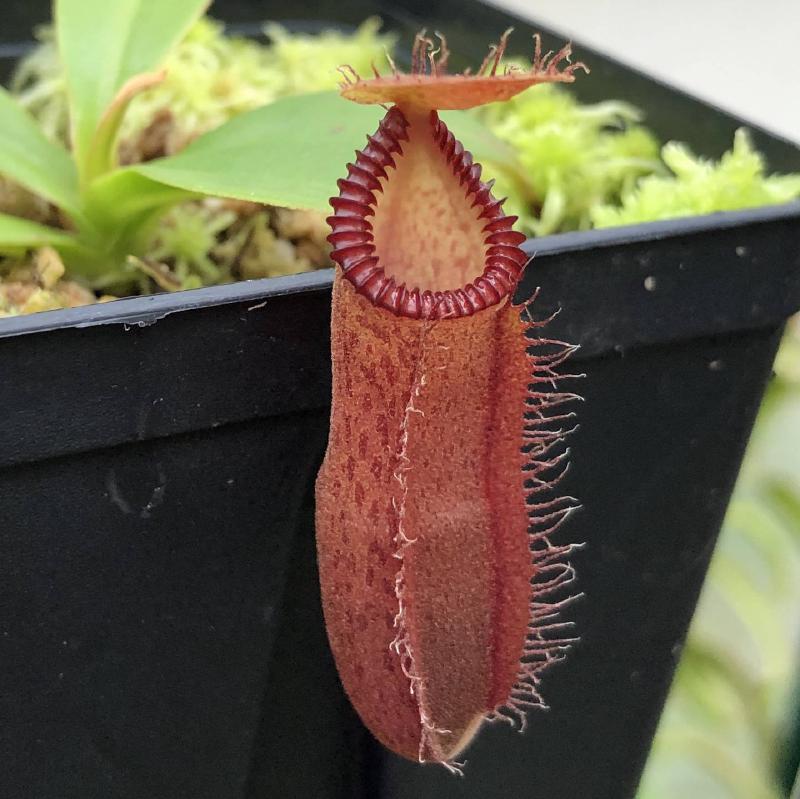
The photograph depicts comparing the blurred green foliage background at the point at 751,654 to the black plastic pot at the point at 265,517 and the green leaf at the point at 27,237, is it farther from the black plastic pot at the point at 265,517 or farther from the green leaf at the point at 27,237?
the green leaf at the point at 27,237

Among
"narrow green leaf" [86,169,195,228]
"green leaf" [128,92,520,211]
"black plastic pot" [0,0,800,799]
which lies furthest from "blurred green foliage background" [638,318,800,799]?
"narrow green leaf" [86,169,195,228]

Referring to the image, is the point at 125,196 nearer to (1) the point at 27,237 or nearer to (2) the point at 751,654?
(1) the point at 27,237

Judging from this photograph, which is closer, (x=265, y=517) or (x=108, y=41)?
(x=265, y=517)

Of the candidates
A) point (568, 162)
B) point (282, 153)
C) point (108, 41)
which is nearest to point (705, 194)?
point (568, 162)

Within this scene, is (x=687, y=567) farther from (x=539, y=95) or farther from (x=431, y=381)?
(x=539, y=95)

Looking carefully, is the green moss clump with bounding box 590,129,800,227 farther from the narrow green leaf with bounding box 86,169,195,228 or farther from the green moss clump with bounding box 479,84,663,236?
the narrow green leaf with bounding box 86,169,195,228
